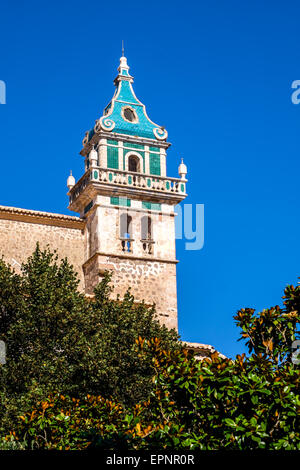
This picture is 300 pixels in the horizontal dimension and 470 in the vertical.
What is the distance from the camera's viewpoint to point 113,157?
3259cm

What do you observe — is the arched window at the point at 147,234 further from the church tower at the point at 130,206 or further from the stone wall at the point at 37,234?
the stone wall at the point at 37,234

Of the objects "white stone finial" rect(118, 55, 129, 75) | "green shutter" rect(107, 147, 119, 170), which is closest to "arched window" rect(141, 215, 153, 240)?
"green shutter" rect(107, 147, 119, 170)

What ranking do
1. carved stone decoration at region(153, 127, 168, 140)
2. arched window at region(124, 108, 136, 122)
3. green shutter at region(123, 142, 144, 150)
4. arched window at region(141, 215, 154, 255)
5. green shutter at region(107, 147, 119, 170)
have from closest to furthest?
arched window at region(141, 215, 154, 255) < green shutter at region(107, 147, 119, 170) < green shutter at region(123, 142, 144, 150) < carved stone decoration at region(153, 127, 168, 140) < arched window at region(124, 108, 136, 122)

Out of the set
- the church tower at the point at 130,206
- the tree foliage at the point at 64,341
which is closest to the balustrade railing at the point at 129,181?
the church tower at the point at 130,206

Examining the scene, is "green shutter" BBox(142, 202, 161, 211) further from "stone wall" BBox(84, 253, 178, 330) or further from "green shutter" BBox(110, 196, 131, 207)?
"stone wall" BBox(84, 253, 178, 330)

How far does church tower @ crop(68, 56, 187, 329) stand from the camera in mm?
30984

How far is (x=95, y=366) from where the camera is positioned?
1941 centimetres

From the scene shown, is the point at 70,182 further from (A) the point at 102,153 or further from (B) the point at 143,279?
(B) the point at 143,279

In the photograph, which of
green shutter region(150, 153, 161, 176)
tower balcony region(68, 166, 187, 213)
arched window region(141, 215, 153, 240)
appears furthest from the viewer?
green shutter region(150, 153, 161, 176)

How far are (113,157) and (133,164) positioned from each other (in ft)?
4.54

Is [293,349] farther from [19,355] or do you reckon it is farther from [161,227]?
[161,227]

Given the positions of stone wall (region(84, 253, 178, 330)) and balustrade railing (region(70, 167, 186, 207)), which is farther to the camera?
balustrade railing (region(70, 167, 186, 207))

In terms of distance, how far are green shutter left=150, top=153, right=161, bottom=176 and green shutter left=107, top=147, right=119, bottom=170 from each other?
1.61 m
